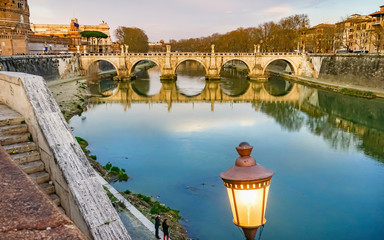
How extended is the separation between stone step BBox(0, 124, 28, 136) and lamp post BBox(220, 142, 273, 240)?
3852 mm

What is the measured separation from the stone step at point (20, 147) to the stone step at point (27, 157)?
0.06 meters

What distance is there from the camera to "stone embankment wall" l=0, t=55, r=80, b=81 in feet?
81.2

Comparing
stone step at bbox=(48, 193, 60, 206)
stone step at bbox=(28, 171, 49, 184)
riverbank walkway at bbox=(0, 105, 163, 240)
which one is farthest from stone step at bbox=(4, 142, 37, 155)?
riverbank walkway at bbox=(0, 105, 163, 240)

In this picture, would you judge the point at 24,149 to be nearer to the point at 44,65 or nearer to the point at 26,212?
the point at 26,212

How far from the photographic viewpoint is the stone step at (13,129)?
452 cm

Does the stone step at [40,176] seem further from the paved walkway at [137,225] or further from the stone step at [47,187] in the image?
the paved walkway at [137,225]

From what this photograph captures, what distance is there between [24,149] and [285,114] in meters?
20.1

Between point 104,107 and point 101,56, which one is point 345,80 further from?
point 101,56

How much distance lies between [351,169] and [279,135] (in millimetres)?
4907

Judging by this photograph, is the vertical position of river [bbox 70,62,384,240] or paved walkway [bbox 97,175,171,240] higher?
paved walkway [bbox 97,175,171,240]

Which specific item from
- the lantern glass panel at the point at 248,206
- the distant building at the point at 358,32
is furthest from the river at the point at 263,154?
the distant building at the point at 358,32

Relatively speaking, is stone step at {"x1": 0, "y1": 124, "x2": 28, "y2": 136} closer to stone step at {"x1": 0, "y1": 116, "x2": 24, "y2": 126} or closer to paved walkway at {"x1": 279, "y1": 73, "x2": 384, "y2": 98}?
stone step at {"x1": 0, "y1": 116, "x2": 24, "y2": 126}

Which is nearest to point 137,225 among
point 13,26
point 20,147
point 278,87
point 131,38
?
point 20,147

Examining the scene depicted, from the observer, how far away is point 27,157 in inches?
169
